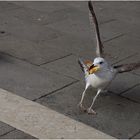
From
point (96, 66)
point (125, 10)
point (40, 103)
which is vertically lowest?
point (125, 10)

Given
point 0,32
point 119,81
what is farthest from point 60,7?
point 119,81

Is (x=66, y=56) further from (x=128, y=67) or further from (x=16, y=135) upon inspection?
(x=16, y=135)

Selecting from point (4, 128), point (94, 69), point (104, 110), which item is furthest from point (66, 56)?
point (4, 128)

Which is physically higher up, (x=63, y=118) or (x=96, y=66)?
(x=96, y=66)

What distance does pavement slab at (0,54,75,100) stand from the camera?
6.03 meters

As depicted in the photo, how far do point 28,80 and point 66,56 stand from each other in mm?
1236

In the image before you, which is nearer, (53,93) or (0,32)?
(53,93)

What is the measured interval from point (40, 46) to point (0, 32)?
3.49 ft

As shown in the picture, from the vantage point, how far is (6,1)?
1070 cm

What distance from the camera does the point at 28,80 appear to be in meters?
6.36

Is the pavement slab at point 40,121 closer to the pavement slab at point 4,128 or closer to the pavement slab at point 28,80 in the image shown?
the pavement slab at point 4,128

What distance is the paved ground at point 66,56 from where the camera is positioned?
5469mm

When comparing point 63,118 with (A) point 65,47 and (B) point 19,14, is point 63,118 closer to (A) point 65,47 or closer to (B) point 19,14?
(A) point 65,47

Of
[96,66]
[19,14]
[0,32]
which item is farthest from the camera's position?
[19,14]
